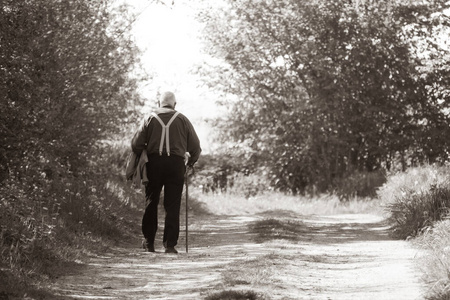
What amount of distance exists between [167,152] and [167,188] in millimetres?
507

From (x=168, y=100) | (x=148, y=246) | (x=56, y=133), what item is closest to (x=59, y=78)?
(x=56, y=133)

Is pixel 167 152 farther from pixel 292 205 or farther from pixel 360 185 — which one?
pixel 360 185

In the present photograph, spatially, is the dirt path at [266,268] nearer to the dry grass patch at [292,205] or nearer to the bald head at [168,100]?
the bald head at [168,100]

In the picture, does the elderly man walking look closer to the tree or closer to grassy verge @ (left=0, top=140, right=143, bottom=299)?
grassy verge @ (left=0, top=140, right=143, bottom=299)

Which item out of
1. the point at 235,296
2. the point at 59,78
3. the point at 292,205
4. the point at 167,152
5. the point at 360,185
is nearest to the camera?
the point at 235,296

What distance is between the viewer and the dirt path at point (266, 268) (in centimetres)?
845

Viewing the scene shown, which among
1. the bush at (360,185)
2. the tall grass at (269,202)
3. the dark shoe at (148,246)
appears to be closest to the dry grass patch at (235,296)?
the dark shoe at (148,246)

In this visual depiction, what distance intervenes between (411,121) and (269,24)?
4.46 meters

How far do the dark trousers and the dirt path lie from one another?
13.0 inches

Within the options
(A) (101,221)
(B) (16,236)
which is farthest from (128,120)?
(B) (16,236)

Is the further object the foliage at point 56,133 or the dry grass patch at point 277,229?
the dry grass patch at point 277,229

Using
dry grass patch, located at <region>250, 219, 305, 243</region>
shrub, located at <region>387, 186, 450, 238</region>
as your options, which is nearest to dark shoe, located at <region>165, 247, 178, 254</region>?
dry grass patch, located at <region>250, 219, 305, 243</region>

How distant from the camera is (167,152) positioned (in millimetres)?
12023

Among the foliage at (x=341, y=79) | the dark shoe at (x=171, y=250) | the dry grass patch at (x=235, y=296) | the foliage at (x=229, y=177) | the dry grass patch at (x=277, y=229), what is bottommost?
the dry grass patch at (x=235, y=296)
